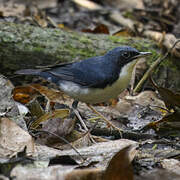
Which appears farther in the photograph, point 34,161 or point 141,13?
point 141,13

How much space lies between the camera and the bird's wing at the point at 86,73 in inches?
194

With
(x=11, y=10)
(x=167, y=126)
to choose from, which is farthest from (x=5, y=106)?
(x=11, y=10)

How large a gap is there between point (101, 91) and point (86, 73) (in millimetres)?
407

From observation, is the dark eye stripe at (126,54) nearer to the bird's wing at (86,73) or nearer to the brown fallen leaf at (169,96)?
the bird's wing at (86,73)

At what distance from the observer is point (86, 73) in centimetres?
514

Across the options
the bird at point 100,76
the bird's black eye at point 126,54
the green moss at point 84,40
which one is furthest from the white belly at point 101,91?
the green moss at point 84,40

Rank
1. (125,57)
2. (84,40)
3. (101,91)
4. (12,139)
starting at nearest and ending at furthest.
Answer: (12,139), (101,91), (125,57), (84,40)

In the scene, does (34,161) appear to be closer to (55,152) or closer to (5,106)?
(55,152)

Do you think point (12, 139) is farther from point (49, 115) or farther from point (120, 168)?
point (120, 168)

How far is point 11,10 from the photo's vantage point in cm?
877

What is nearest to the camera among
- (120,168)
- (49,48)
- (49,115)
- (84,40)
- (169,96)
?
(120,168)

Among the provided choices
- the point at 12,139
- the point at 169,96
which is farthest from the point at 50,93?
the point at 12,139

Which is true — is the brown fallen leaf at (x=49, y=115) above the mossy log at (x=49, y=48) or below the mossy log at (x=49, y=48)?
below

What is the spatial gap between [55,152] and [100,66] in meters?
1.79
